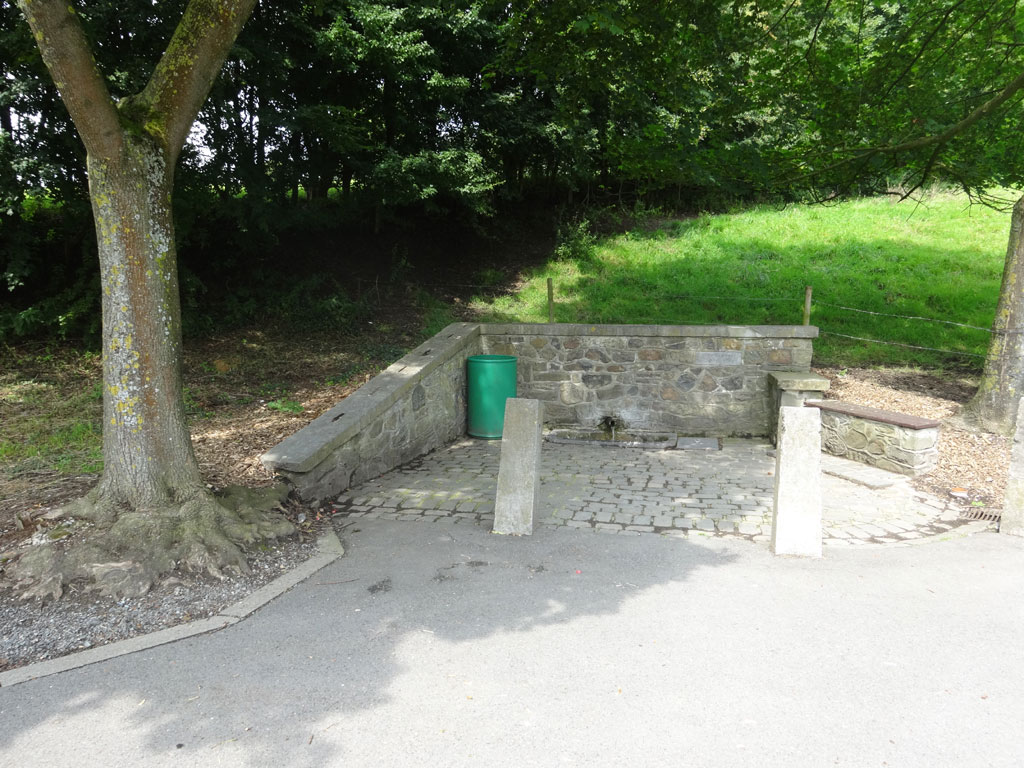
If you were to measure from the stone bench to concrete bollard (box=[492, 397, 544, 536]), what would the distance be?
3252 mm

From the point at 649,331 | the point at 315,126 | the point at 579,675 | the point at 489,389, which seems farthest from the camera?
the point at 315,126

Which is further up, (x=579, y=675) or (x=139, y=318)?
(x=139, y=318)

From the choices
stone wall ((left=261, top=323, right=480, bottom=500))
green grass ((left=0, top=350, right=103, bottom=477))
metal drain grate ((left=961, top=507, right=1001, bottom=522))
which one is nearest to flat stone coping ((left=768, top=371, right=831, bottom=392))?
metal drain grate ((left=961, top=507, right=1001, bottom=522))

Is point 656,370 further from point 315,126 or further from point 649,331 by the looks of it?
point 315,126

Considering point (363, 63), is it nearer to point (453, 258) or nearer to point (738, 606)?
point (453, 258)

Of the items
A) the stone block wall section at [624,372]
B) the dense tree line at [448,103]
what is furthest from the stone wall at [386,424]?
the dense tree line at [448,103]

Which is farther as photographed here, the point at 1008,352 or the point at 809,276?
the point at 809,276

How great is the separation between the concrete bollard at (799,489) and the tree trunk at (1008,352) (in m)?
4.41

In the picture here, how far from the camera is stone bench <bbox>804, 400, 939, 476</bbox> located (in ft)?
21.2

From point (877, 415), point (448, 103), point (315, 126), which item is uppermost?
point (448, 103)

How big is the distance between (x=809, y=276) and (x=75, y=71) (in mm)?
13470

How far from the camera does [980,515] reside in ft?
17.7

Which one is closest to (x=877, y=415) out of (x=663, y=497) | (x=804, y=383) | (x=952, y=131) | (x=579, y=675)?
(x=804, y=383)

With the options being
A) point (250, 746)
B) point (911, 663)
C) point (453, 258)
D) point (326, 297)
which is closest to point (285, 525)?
point (250, 746)
